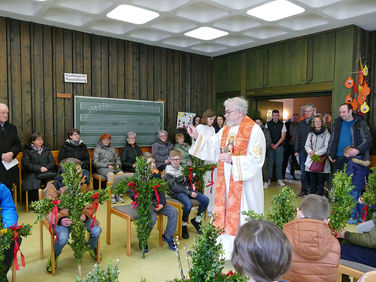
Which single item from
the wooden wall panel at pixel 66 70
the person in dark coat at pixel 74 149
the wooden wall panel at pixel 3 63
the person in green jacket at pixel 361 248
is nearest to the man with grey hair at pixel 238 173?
the person in green jacket at pixel 361 248

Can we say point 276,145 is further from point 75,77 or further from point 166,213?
point 75,77

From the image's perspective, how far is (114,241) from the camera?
3.70 meters

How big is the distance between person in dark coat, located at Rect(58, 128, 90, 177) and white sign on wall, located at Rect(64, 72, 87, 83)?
3.34 feet

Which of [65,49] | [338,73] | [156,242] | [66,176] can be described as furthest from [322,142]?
[65,49]

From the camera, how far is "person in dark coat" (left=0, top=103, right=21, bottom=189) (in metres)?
4.54

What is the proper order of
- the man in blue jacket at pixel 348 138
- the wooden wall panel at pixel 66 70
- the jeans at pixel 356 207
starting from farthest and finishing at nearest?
1. the wooden wall panel at pixel 66 70
2. the man in blue jacket at pixel 348 138
3. the jeans at pixel 356 207

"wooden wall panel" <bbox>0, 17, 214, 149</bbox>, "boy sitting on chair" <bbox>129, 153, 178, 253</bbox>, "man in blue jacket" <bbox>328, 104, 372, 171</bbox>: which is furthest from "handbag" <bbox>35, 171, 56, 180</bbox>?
"man in blue jacket" <bbox>328, 104, 372, 171</bbox>

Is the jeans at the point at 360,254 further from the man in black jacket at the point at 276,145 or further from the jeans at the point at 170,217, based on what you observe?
the man in black jacket at the point at 276,145

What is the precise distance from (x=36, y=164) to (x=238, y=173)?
3.55m

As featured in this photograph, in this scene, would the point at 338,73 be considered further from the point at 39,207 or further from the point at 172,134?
the point at 39,207

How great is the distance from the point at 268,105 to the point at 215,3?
3.62 meters

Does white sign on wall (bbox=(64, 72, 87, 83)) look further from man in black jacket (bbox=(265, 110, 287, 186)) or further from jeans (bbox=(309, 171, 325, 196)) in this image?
jeans (bbox=(309, 171, 325, 196))

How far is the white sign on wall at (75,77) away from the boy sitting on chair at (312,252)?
5.20 meters

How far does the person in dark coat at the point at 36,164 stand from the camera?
485cm
